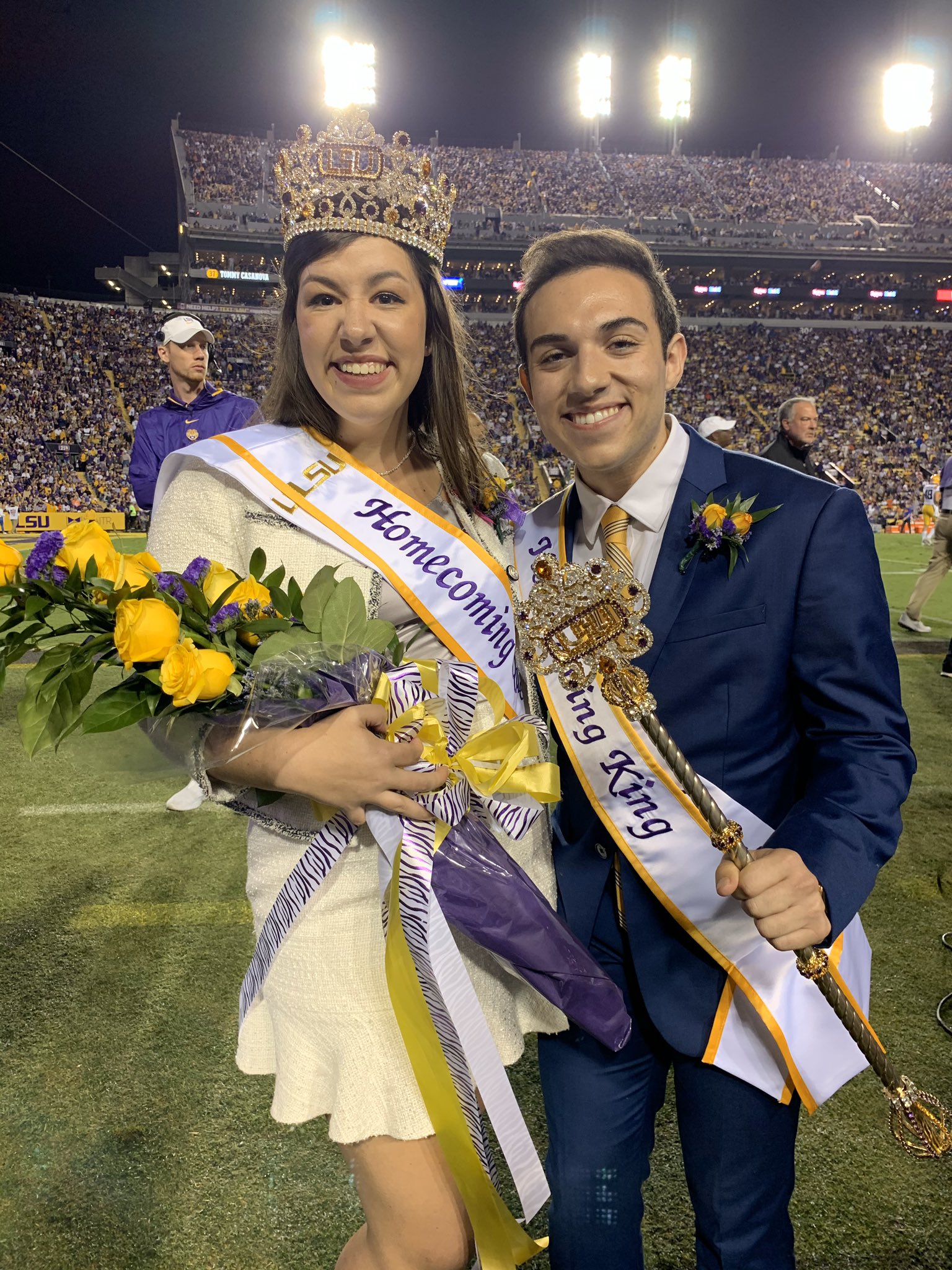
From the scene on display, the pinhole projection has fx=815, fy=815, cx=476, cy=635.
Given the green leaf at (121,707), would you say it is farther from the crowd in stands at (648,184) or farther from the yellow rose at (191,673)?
the crowd in stands at (648,184)

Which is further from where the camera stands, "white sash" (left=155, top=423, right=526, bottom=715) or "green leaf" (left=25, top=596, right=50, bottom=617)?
"white sash" (left=155, top=423, right=526, bottom=715)

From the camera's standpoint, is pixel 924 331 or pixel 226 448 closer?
pixel 226 448

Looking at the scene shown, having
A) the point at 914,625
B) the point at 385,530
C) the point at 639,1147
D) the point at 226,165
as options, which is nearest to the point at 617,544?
the point at 385,530

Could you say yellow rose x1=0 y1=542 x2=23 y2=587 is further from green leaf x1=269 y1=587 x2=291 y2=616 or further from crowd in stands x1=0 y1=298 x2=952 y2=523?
crowd in stands x1=0 y1=298 x2=952 y2=523

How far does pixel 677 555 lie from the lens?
1.30 metres

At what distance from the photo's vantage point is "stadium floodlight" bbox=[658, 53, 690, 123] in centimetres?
3741

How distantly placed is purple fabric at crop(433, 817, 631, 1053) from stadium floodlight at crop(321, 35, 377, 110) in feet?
119

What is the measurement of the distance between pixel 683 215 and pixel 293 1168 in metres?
37.1

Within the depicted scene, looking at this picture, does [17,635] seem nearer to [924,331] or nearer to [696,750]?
[696,750]

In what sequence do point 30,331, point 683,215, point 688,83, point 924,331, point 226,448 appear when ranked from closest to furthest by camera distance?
point 226,448 < point 30,331 < point 924,331 < point 683,215 < point 688,83

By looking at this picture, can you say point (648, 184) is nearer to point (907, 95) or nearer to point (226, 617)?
point (907, 95)

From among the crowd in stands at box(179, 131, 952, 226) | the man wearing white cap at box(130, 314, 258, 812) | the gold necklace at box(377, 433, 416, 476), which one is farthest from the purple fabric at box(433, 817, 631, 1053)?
the crowd in stands at box(179, 131, 952, 226)

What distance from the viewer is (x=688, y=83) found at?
3784 cm

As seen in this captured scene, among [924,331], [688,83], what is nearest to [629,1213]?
[924,331]
